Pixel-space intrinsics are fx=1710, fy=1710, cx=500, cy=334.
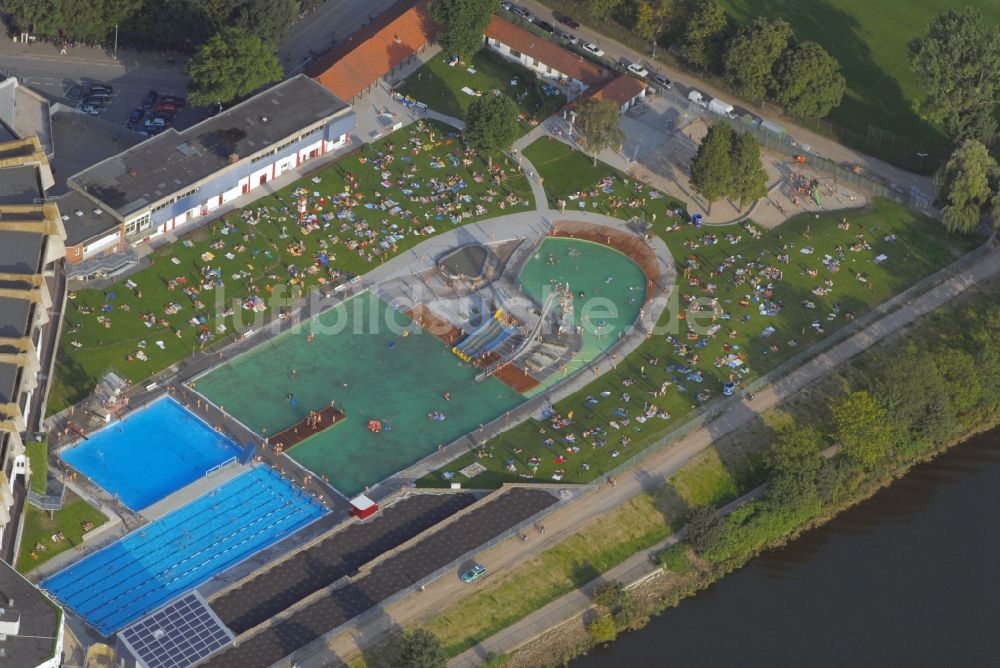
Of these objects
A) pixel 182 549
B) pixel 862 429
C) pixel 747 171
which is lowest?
pixel 182 549

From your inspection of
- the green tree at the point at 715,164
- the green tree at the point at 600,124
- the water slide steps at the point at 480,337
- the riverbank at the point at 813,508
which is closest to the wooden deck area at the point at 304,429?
the water slide steps at the point at 480,337

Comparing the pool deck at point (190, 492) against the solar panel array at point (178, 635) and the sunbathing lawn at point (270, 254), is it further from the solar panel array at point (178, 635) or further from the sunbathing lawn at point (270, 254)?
the sunbathing lawn at point (270, 254)

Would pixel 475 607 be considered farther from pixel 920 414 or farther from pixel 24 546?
pixel 920 414

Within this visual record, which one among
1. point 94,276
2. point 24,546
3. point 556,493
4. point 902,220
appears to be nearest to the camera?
point 24,546

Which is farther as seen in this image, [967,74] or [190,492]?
[967,74]

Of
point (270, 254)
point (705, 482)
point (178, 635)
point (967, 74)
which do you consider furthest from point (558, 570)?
point (967, 74)

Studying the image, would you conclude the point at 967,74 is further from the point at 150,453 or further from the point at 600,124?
the point at 150,453

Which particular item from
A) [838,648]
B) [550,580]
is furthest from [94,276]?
[838,648]
